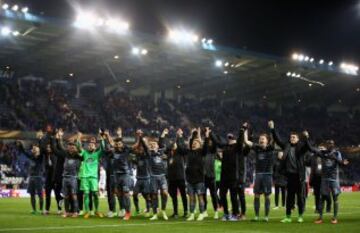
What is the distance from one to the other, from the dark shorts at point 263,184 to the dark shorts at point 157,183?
7.99 ft

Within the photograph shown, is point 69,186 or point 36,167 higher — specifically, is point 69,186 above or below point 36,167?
below

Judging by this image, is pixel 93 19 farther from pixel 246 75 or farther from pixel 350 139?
pixel 350 139

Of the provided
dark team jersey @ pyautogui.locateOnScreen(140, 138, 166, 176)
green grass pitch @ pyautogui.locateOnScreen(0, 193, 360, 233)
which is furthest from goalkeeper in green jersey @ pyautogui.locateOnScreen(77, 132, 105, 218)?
dark team jersey @ pyautogui.locateOnScreen(140, 138, 166, 176)

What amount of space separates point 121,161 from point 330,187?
552 centimetres

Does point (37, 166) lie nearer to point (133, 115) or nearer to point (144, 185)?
point (144, 185)

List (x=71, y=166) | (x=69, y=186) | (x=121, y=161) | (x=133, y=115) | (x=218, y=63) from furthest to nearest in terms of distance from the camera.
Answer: (x=133, y=115) < (x=218, y=63) < (x=71, y=166) < (x=69, y=186) < (x=121, y=161)

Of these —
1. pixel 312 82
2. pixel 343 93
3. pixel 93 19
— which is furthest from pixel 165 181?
pixel 343 93

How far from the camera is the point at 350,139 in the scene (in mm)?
60188

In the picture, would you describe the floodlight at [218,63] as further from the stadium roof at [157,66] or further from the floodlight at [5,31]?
the floodlight at [5,31]

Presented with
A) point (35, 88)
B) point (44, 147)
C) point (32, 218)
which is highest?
point (35, 88)

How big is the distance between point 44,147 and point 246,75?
112ft

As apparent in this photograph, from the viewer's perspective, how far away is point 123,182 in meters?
15.7

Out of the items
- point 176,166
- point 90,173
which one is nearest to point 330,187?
point 176,166

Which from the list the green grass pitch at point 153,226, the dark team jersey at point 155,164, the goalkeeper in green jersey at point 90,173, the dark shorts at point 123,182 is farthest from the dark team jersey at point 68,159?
the dark team jersey at point 155,164
